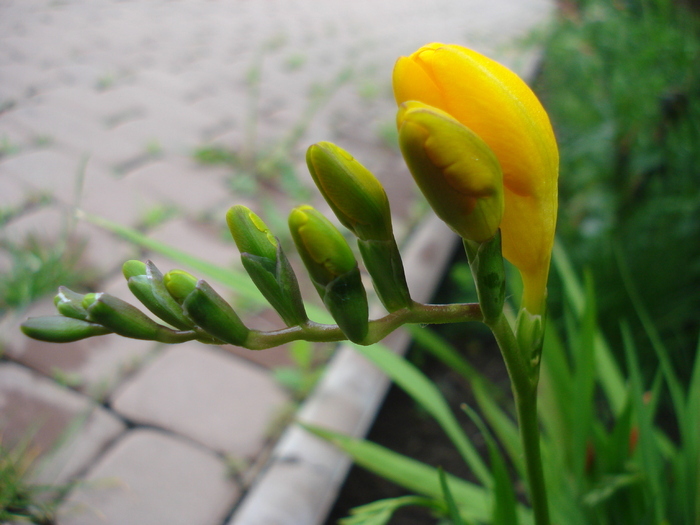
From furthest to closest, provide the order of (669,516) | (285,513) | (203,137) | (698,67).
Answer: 1. (203,137)
2. (698,67)
3. (285,513)
4. (669,516)

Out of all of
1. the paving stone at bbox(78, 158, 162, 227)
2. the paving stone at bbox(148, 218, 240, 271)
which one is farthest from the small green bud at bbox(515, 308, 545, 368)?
the paving stone at bbox(78, 158, 162, 227)

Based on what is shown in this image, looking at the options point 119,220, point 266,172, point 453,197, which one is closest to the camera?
point 453,197

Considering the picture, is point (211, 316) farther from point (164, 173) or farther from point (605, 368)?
point (164, 173)

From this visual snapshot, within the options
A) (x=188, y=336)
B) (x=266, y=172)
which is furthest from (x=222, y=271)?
(x=266, y=172)

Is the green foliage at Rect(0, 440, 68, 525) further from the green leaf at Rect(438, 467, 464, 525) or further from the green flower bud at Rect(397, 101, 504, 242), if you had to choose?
the green flower bud at Rect(397, 101, 504, 242)

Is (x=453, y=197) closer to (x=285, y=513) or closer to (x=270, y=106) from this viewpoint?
(x=285, y=513)

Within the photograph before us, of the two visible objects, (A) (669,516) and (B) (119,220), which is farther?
(B) (119,220)

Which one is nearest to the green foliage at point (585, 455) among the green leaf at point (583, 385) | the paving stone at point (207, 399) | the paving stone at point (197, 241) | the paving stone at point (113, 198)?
the green leaf at point (583, 385)
